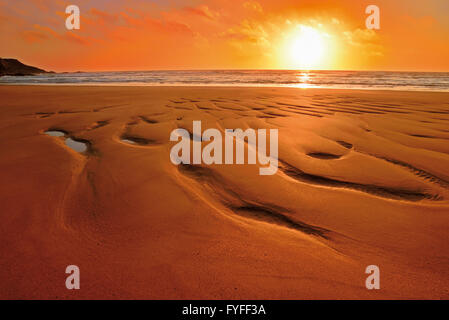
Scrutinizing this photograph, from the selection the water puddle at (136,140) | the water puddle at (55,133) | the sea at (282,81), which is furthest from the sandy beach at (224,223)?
the sea at (282,81)

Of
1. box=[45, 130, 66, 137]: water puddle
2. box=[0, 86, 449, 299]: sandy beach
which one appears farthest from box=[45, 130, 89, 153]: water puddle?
box=[0, 86, 449, 299]: sandy beach

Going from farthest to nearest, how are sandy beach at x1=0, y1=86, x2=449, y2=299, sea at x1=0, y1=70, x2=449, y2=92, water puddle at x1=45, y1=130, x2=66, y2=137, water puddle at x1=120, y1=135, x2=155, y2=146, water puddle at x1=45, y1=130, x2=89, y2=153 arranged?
sea at x1=0, y1=70, x2=449, y2=92 < water puddle at x1=45, y1=130, x2=66, y2=137 < water puddle at x1=120, y1=135, x2=155, y2=146 < water puddle at x1=45, y1=130, x2=89, y2=153 < sandy beach at x1=0, y1=86, x2=449, y2=299

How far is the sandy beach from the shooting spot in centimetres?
114

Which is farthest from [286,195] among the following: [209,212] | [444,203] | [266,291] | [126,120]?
[126,120]

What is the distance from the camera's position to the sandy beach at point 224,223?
1.14 meters

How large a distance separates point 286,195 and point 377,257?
74 centimetres

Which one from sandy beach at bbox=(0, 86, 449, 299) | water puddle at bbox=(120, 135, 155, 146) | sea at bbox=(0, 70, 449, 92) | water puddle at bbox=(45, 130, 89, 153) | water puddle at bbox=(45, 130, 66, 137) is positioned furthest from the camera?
sea at bbox=(0, 70, 449, 92)

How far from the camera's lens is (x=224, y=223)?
156cm

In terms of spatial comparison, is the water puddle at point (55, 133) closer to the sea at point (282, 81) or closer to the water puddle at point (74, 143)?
the water puddle at point (74, 143)

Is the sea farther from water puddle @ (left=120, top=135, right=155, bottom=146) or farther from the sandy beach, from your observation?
the sandy beach

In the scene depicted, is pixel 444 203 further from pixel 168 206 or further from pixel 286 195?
pixel 168 206

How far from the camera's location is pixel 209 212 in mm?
1678

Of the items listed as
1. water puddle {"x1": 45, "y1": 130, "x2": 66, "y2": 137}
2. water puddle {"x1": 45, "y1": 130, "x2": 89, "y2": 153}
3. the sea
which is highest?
the sea

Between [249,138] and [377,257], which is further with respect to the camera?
[249,138]
